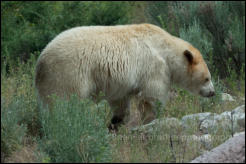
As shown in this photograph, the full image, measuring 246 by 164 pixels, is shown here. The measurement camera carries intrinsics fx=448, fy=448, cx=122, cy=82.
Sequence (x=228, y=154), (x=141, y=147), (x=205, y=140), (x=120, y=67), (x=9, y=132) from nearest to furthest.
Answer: (x=228, y=154), (x=9, y=132), (x=141, y=147), (x=205, y=140), (x=120, y=67)

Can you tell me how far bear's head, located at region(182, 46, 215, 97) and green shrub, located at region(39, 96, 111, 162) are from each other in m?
2.51

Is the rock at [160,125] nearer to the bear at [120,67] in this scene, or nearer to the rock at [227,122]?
the rock at [227,122]

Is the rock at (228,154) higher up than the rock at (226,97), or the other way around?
the rock at (226,97)

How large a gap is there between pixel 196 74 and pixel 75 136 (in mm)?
3135

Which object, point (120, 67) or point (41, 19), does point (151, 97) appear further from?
point (41, 19)

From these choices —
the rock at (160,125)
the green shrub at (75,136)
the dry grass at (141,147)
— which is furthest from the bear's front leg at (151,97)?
the green shrub at (75,136)

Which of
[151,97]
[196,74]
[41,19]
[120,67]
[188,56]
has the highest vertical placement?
[41,19]

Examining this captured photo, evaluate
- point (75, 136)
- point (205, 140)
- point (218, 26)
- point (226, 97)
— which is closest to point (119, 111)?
point (226, 97)

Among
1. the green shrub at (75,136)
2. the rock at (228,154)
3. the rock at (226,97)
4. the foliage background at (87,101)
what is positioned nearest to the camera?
the rock at (228,154)

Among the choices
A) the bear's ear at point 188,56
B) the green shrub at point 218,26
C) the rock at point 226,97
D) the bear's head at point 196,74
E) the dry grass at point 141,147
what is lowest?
the dry grass at point 141,147

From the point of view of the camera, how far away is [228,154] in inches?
186

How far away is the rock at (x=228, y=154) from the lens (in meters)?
4.56

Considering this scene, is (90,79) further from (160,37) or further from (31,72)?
(31,72)

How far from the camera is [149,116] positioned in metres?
6.91
